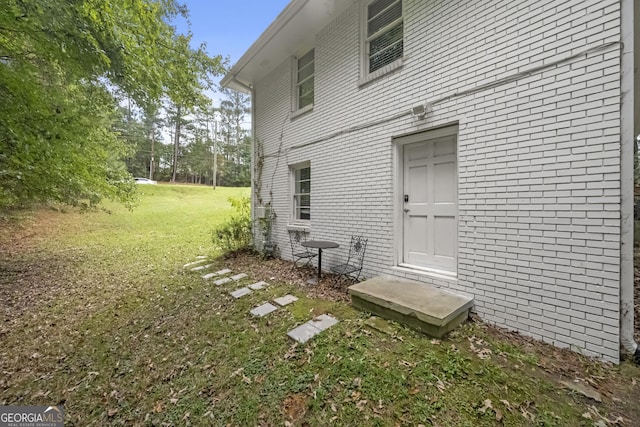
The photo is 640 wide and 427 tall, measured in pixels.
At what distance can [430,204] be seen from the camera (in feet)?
12.3

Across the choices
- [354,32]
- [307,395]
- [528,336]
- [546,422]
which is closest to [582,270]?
[528,336]

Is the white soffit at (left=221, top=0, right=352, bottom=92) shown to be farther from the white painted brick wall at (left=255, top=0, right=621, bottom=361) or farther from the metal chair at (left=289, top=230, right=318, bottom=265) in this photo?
the metal chair at (left=289, top=230, right=318, bottom=265)

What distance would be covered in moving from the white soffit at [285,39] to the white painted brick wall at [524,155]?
1.72 meters

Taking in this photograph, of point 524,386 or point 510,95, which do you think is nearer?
point 524,386

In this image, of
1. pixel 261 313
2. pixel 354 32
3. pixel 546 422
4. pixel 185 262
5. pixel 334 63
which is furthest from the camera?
pixel 185 262

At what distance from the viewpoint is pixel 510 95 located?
113 inches

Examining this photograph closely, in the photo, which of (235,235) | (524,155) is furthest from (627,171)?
(235,235)

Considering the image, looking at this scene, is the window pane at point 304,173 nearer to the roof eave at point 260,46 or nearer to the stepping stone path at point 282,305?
the stepping stone path at point 282,305

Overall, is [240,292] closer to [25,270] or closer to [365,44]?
[365,44]

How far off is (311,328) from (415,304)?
123 centimetres

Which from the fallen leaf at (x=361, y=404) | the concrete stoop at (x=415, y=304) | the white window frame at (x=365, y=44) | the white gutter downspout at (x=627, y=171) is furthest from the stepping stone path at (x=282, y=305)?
the white window frame at (x=365, y=44)

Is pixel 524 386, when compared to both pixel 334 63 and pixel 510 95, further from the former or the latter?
pixel 334 63

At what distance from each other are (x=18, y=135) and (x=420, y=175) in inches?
236

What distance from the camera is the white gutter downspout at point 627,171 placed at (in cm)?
222
